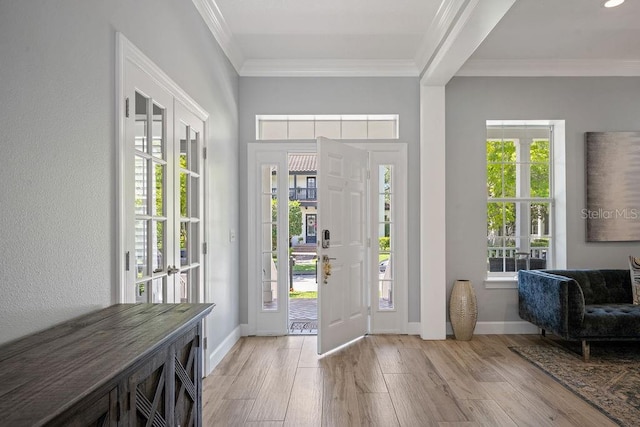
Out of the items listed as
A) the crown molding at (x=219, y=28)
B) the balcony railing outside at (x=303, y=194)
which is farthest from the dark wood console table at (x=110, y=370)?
the balcony railing outside at (x=303, y=194)

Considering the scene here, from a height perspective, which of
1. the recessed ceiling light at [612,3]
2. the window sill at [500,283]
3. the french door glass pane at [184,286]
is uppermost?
the recessed ceiling light at [612,3]

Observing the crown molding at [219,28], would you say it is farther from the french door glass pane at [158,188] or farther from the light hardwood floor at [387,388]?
the light hardwood floor at [387,388]

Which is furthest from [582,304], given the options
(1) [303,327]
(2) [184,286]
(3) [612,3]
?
(2) [184,286]

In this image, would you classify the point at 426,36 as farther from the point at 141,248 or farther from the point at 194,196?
the point at 141,248

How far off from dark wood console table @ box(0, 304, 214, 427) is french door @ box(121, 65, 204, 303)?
0.46 m

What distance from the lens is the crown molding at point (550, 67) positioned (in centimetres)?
472

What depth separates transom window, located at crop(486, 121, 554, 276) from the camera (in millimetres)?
4949

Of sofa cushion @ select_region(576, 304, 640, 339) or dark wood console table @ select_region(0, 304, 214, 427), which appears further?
sofa cushion @ select_region(576, 304, 640, 339)

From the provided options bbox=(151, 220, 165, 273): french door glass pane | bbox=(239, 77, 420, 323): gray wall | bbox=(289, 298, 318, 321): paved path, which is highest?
bbox=(239, 77, 420, 323): gray wall

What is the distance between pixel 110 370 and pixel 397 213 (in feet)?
12.9

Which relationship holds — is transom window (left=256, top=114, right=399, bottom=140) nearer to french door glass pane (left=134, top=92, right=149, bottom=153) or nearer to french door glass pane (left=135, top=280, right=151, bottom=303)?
french door glass pane (left=134, top=92, right=149, bottom=153)

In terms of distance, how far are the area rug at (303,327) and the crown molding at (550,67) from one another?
323 centimetres

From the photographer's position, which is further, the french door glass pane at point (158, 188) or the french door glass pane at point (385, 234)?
the french door glass pane at point (385, 234)

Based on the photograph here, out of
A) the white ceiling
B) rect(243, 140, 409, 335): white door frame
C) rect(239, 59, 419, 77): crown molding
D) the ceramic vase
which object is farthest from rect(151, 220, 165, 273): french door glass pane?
the ceramic vase
